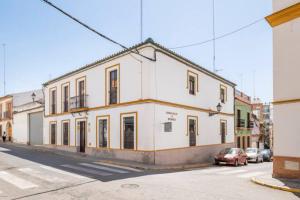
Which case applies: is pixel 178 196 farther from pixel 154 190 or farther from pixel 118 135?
pixel 118 135

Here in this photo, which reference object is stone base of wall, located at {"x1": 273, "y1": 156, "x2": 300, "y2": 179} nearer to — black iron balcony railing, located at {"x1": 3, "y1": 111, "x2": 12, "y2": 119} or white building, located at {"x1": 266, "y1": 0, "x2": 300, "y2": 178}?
white building, located at {"x1": 266, "y1": 0, "x2": 300, "y2": 178}

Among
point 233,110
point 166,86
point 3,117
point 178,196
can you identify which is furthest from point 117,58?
point 3,117

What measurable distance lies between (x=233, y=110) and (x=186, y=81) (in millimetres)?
10269

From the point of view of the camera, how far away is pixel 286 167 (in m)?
10.7

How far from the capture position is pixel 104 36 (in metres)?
9.07

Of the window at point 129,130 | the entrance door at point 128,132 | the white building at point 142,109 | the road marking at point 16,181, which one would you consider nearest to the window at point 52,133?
the white building at point 142,109

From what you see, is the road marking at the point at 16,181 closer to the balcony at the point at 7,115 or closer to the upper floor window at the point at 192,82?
the upper floor window at the point at 192,82

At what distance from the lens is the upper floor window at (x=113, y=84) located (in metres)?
17.2

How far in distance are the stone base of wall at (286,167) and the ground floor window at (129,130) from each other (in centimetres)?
772

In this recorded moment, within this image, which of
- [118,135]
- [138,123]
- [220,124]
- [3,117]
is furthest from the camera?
[3,117]

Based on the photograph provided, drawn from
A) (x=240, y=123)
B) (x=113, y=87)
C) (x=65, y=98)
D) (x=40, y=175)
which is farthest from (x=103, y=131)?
(x=240, y=123)

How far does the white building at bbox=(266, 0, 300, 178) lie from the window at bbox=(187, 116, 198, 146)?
8.00 metres

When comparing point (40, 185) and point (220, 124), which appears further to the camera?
point (220, 124)

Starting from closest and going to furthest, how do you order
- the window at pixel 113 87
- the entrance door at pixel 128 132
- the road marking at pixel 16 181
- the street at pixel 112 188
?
the street at pixel 112 188, the road marking at pixel 16 181, the entrance door at pixel 128 132, the window at pixel 113 87
